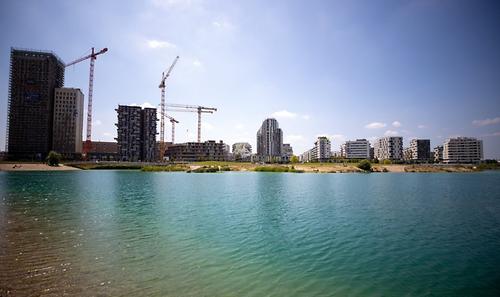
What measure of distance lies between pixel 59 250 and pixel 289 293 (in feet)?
52.6

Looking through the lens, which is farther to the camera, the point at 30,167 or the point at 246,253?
the point at 30,167

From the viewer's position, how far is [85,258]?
54.8 feet

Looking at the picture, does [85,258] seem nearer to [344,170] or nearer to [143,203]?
[143,203]

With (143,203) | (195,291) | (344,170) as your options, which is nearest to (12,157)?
(143,203)

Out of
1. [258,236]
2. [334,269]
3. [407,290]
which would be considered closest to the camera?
[407,290]

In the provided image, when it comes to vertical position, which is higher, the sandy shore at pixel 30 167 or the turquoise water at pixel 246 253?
the sandy shore at pixel 30 167

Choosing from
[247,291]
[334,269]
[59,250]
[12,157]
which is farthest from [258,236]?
[12,157]

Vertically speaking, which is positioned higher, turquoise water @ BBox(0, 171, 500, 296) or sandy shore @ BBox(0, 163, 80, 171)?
sandy shore @ BBox(0, 163, 80, 171)

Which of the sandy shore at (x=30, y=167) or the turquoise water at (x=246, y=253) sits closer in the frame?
the turquoise water at (x=246, y=253)

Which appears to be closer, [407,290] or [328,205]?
[407,290]

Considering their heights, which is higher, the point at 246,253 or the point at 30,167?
the point at 30,167

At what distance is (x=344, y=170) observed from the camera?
15812 centimetres

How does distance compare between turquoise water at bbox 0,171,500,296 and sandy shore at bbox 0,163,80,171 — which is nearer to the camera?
turquoise water at bbox 0,171,500,296

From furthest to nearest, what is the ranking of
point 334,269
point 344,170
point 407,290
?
1. point 344,170
2. point 334,269
3. point 407,290
